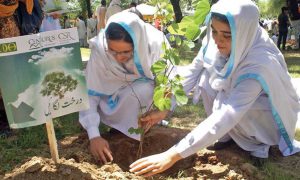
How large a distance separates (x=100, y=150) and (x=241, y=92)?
933mm

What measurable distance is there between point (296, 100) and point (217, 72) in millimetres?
552

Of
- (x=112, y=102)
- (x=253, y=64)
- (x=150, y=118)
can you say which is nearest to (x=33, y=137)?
(x=112, y=102)

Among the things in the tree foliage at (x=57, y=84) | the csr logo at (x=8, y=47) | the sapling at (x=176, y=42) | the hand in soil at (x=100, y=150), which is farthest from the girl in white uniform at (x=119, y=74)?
the csr logo at (x=8, y=47)

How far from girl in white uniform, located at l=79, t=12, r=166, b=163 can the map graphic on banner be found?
0.50m

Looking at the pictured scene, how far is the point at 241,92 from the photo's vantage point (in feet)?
7.55

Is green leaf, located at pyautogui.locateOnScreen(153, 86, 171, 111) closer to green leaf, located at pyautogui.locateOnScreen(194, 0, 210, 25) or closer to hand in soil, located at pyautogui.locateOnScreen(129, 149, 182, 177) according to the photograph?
hand in soil, located at pyautogui.locateOnScreen(129, 149, 182, 177)

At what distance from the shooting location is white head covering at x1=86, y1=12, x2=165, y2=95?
2600 millimetres

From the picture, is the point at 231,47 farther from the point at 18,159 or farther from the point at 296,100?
the point at 18,159

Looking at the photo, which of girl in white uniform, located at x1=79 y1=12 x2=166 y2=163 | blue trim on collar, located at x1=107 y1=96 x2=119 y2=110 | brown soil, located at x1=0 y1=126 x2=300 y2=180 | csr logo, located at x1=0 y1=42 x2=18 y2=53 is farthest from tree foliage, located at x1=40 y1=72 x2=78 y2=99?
blue trim on collar, located at x1=107 y1=96 x2=119 y2=110

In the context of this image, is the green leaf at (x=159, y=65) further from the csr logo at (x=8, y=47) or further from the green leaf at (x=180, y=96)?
the csr logo at (x=8, y=47)

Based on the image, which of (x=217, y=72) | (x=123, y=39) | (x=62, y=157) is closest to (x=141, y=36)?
(x=123, y=39)

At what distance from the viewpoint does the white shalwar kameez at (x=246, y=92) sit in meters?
2.22

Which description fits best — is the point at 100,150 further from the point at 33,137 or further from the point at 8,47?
the point at 8,47

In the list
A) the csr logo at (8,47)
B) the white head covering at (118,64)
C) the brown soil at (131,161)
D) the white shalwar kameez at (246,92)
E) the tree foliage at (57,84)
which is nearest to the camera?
the csr logo at (8,47)
